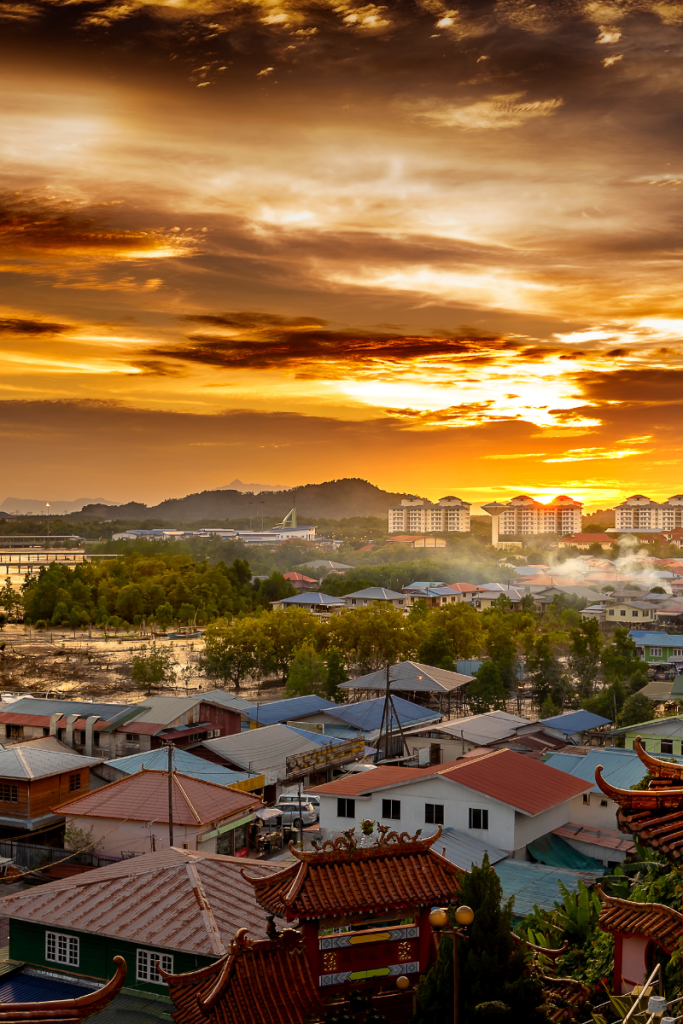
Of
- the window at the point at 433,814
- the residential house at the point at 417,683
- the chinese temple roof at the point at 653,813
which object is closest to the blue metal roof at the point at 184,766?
the window at the point at 433,814

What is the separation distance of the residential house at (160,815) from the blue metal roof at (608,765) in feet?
25.0

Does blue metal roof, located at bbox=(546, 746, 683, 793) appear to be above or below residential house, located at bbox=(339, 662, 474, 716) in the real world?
above

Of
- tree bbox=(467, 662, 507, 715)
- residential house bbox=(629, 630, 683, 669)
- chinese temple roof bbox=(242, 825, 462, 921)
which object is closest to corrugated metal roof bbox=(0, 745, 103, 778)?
chinese temple roof bbox=(242, 825, 462, 921)

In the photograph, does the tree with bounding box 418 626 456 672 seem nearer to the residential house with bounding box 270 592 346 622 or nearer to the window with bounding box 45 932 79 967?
the residential house with bounding box 270 592 346 622

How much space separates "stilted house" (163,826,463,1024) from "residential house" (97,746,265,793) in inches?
585

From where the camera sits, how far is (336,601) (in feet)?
233

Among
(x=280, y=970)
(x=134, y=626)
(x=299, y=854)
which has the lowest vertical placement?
(x=134, y=626)

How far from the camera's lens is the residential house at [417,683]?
116ft

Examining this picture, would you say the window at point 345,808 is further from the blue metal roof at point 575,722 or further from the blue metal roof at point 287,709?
the blue metal roof at point 575,722

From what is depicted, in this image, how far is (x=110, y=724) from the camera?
2833cm

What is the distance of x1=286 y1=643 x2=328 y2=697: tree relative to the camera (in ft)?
123

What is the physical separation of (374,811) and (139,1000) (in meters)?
8.85

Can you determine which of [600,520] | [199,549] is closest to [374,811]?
[199,549]

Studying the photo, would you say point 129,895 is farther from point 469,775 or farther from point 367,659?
point 367,659
